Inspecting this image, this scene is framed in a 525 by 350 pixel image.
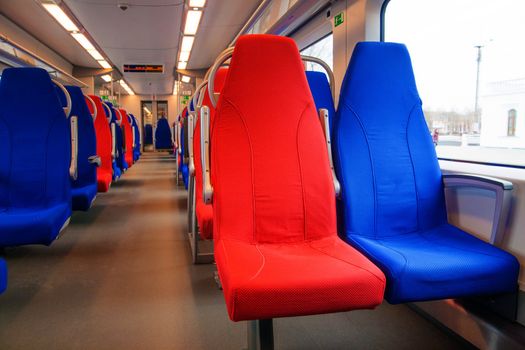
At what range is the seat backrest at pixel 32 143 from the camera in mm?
2896

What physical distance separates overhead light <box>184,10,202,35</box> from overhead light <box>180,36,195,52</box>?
43cm

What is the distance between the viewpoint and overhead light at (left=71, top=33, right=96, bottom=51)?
26.9 ft

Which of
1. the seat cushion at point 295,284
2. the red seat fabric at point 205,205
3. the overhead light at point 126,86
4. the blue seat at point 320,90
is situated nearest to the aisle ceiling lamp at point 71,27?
the overhead light at point 126,86

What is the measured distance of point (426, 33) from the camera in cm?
289

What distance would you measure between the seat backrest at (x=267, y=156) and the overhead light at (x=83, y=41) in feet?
25.0

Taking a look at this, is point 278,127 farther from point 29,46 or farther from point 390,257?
point 29,46

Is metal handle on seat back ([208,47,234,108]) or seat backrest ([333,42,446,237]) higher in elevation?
metal handle on seat back ([208,47,234,108])

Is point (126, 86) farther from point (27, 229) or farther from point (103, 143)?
point (27, 229)

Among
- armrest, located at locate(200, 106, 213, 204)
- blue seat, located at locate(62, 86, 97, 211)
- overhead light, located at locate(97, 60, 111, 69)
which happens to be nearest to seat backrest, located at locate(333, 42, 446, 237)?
armrest, located at locate(200, 106, 213, 204)

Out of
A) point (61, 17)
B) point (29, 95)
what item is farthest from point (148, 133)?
point (29, 95)

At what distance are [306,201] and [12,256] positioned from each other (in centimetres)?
265

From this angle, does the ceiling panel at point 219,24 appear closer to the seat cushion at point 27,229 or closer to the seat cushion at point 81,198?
the seat cushion at point 81,198

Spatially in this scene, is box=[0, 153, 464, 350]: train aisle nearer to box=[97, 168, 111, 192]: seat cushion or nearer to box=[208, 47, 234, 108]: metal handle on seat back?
box=[97, 168, 111, 192]: seat cushion

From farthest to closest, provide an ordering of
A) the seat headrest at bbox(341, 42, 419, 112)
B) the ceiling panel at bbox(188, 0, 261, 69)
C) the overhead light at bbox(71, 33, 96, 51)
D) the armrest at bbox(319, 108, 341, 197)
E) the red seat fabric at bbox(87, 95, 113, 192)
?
the overhead light at bbox(71, 33, 96, 51)
the ceiling panel at bbox(188, 0, 261, 69)
the red seat fabric at bbox(87, 95, 113, 192)
the seat headrest at bbox(341, 42, 419, 112)
the armrest at bbox(319, 108, 341, 197)
